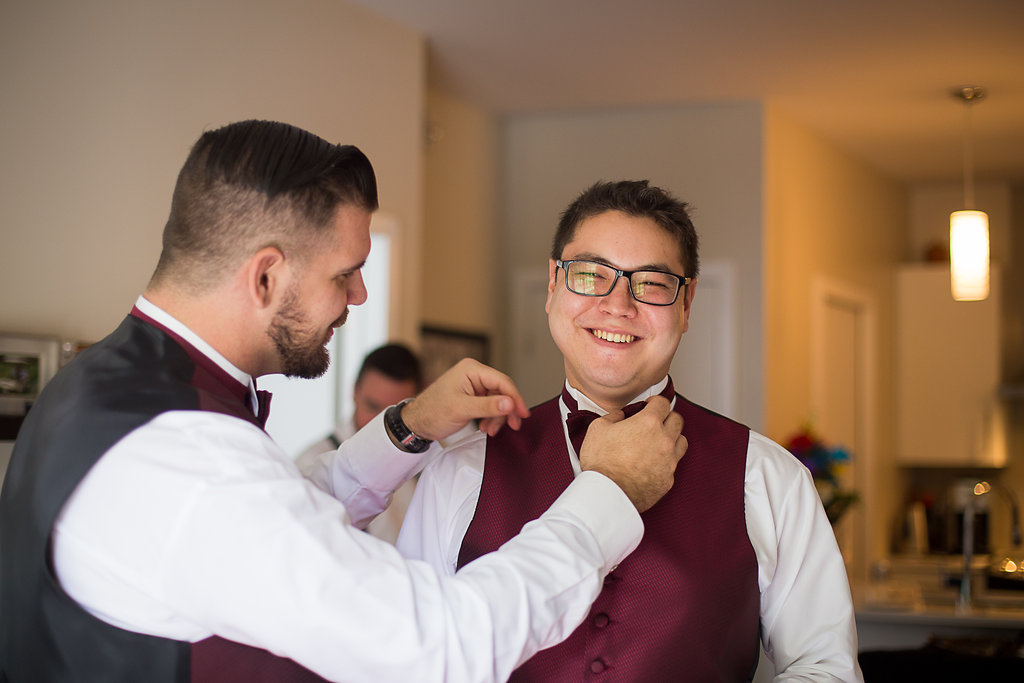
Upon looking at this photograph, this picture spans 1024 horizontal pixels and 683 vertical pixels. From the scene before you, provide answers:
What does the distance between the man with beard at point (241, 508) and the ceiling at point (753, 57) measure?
2.85 m

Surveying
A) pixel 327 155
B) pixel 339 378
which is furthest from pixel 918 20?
pixel 327 155

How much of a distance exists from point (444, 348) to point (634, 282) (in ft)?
11.2

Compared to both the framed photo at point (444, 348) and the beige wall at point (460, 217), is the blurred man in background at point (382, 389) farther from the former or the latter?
the beige wall at point (460, 217)

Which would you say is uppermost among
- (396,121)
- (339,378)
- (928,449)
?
(396,121)

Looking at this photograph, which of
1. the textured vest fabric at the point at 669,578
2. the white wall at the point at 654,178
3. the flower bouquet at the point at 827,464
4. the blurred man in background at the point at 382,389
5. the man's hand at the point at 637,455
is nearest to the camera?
the man's hand at the point at 637,455

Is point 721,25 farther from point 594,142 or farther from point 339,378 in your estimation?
point 339,378

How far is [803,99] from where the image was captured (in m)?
5.21

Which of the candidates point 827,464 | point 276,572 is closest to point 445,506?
point 276,572

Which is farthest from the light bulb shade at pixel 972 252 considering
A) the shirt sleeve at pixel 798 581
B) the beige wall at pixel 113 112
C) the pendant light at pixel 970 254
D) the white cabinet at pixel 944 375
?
the shirt sleeve at pixel 798 581

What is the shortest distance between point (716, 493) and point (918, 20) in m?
3.14

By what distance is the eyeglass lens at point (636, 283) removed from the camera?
1.68 meters

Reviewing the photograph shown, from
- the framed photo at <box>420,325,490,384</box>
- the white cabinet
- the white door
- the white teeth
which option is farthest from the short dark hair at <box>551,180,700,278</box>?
the white cabinet

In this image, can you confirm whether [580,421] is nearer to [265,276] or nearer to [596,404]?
[596,404]

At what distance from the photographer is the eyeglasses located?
168cm
